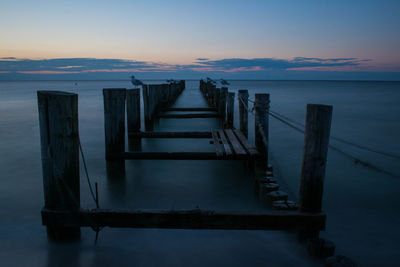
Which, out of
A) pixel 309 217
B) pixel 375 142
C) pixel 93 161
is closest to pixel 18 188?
pixel 93 161

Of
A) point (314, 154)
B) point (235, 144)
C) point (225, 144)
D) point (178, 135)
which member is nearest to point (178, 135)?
point (178, 135)

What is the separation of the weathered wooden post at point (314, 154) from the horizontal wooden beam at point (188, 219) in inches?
5.8

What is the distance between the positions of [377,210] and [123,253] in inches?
155

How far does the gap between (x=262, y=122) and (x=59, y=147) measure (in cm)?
334

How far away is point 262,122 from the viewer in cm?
520

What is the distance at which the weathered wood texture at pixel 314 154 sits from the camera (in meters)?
2.92

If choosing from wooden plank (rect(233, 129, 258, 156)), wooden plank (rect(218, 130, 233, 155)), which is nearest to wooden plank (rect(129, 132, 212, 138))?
wooden plank (rect(218, 130, 233, 155))

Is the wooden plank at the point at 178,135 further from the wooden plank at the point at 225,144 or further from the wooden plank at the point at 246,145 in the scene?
the wooden plank at the point at 246,145

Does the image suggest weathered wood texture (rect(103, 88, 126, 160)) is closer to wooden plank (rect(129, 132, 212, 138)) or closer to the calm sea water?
the calm sea water

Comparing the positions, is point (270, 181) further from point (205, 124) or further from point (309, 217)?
point (205, 124)

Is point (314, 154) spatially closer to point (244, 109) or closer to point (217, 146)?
point (217, 146)

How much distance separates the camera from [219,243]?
3.53 m

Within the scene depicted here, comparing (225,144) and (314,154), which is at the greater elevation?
(314,154)

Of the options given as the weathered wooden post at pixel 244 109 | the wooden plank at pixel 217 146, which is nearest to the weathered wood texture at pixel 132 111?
the wooden plank at pixel 217 146
